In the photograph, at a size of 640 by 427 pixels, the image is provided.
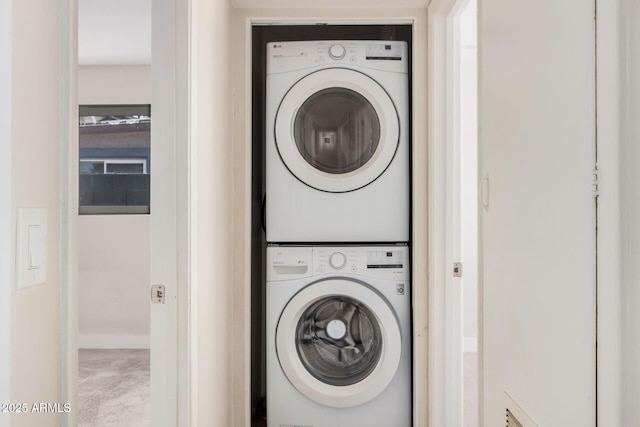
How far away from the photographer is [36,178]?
2.48 ft

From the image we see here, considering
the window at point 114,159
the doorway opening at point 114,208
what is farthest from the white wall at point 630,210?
the window at point 114,159

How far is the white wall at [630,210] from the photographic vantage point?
2.41 feet

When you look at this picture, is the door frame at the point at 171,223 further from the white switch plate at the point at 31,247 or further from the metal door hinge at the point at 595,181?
the metal door hinge at the point at 595,181

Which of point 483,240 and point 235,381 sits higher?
point 483,240

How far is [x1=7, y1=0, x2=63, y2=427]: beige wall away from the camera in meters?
0.70

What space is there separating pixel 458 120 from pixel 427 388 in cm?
122

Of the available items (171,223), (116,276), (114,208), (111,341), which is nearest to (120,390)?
(111,341)

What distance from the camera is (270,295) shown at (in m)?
2.24

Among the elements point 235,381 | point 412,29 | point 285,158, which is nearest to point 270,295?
point 235,381

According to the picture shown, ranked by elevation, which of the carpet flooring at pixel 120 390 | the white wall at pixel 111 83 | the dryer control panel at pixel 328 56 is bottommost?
the carpet flooring at pixel 120 390

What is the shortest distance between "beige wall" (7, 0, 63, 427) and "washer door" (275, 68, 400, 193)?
1.45m

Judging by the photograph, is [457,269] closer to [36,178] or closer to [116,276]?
[36,178]

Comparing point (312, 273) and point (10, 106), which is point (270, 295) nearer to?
point (312, 273)

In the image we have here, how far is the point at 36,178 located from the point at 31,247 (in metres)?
0.11
